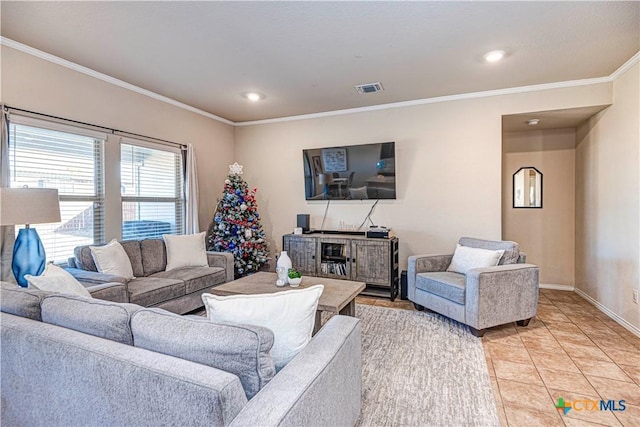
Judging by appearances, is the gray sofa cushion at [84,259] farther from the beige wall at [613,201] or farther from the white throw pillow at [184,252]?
the beige wall at [613,201]

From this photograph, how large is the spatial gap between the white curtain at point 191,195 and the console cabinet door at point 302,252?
1315 millimetres

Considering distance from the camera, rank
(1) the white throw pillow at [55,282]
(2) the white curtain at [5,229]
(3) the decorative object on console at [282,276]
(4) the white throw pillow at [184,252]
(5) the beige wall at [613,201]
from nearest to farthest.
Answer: (1) the white throw pillow at [55,282] < (2) the white curtain at [5,229] < (3) the decorative object on console at [282,276] < (5) the beige wall at [613,201] < (4) the white throw pillow at [184,252]

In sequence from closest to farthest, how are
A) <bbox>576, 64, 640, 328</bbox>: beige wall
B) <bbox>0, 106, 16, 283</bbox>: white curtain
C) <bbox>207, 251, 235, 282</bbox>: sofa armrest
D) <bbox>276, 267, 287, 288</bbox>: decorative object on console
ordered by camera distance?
<bbox>0, 106, 16, 283</bbox>: white curtain < <bbox>276, 267, 287, 288</bbox>: decorative object on console < <bbox>576, 64, 640, 328</bbox>: beige wall < <bbox>207, 251, 235, 282</bbox>: sofa armrest

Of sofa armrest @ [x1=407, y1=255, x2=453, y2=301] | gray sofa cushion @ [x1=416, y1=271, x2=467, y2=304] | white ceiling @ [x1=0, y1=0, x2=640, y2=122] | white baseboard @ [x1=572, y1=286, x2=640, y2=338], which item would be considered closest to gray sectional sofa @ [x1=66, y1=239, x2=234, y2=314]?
white ceiling @ [x1=0, y1=0, x2=640, y2=122]

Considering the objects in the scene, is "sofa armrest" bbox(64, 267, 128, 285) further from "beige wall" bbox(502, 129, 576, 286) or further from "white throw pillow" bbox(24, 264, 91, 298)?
"beige wall" bbox(502, 129, 576, 286)

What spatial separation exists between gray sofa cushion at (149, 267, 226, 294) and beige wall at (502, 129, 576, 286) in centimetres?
426

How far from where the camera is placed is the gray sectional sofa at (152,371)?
3.19 feet

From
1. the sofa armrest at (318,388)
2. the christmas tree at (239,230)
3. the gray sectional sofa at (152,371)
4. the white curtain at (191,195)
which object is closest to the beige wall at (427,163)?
the christmas tree at (239,230)

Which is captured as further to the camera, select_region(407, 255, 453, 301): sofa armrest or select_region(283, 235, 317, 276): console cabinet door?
select_region(283, 235, 317, 276): console cabinet door

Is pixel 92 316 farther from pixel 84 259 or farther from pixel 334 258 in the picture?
pixel 334 258

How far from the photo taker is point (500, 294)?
307 centimetres

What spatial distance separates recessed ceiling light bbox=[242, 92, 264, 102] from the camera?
13.5 feet

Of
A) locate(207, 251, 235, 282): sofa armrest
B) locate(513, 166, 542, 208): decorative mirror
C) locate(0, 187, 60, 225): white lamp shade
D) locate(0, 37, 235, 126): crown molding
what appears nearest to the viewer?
locate(0, 187, 60, 225): white lamp shade

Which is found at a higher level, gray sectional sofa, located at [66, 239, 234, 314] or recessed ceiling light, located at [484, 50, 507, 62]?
recessed ceiling light, located at [484, 50, 507, 62]
